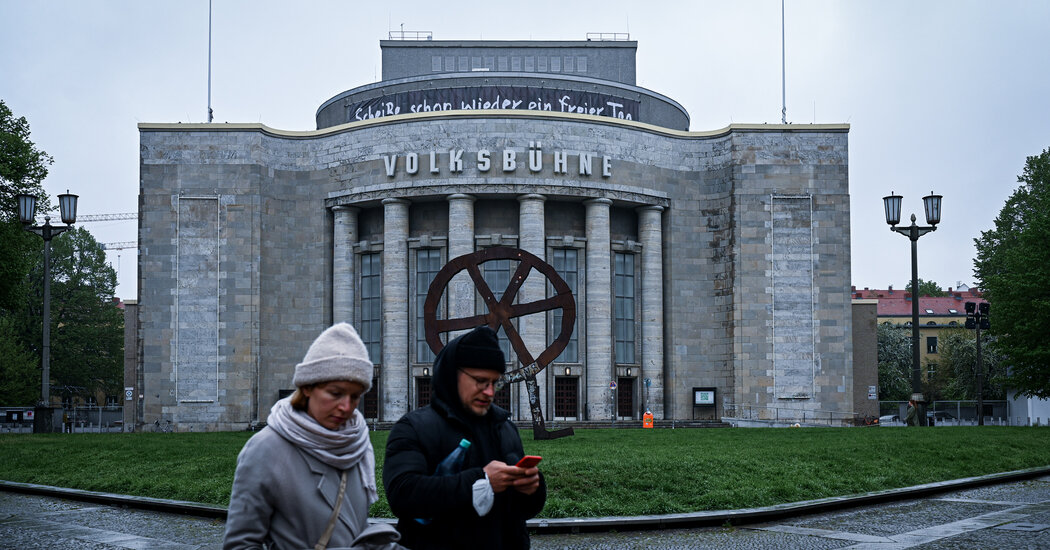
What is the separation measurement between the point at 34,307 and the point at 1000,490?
238 ft

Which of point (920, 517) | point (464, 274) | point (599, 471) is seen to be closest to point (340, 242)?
point (464, 274)

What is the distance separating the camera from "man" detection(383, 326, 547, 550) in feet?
17.4

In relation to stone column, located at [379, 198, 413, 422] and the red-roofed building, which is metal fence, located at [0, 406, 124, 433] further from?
the red-roofed building

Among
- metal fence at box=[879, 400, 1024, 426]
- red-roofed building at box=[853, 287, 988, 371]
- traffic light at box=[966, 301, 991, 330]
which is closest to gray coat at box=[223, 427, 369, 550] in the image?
traffic light at box=[966, 301, 991, 330]

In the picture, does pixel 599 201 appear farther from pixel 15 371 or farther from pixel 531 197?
pixel 15 371

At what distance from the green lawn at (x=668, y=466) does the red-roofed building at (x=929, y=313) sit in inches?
3410

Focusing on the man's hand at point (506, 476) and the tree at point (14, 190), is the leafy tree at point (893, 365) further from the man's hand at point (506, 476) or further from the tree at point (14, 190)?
the man's hand at point (506, 476)

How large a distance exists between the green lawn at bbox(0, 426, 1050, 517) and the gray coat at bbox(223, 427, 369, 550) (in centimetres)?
1135

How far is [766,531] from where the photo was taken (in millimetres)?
14742

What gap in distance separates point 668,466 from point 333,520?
14828mm

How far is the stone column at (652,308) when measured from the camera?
175 feet

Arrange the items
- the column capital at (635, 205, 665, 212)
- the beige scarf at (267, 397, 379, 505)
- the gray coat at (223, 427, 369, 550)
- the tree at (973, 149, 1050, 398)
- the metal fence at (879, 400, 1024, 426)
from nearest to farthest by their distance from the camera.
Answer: the gray coat at (223, 427, 369, 550), the beige scarf at (267, 397, 379, 505), the tree at (973, 149, 1050, 398), the metal fence at (879, 400, 1024, 426), the column capital at (635, 205, 665, 212)

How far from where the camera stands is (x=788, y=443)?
25422 mm

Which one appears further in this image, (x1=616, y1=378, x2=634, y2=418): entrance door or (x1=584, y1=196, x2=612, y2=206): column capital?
(x1=616, y1=378, x2=634, y2=418): entrance door
